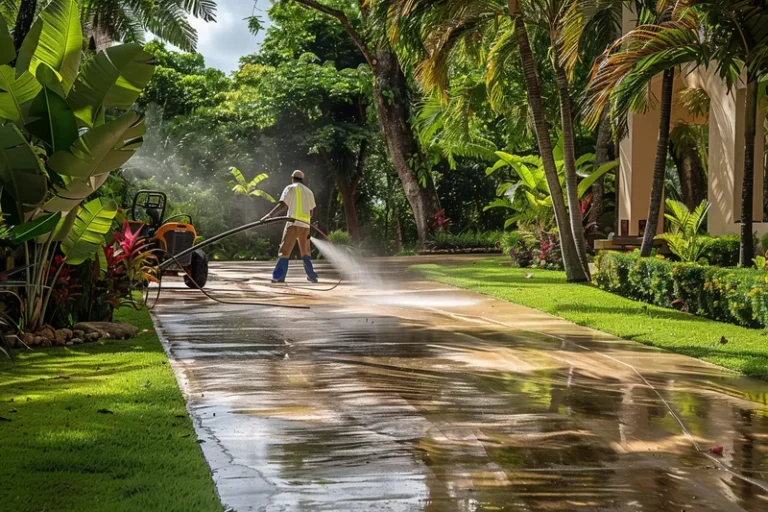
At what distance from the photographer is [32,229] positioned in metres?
8.21

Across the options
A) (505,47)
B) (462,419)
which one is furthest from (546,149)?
(462,419)

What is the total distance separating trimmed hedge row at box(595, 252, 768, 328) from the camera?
1073 centimetres

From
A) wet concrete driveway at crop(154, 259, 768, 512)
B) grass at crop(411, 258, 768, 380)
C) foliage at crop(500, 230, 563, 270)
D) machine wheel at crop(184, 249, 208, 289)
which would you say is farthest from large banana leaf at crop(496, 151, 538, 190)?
wet concrete driveway at crop(154, 259, 768, 512)

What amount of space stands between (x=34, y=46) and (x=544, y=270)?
1289 cm

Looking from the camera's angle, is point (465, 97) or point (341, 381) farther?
point (465, 97)

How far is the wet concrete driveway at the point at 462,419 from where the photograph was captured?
4699 mm

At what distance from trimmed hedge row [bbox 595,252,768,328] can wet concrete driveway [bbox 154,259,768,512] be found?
177 centimetres

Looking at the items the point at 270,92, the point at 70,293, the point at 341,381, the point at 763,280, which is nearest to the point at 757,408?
the point at 341,381

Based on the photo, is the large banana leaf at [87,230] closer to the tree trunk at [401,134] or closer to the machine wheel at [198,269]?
the machine wheel at [198,269]

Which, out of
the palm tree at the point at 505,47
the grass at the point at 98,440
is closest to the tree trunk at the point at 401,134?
the palm tree at the point at 505,47

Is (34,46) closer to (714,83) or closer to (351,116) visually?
(714,83)

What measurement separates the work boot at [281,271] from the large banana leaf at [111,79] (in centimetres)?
781

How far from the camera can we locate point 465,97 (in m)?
23.2

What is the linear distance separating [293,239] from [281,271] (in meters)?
0.67
